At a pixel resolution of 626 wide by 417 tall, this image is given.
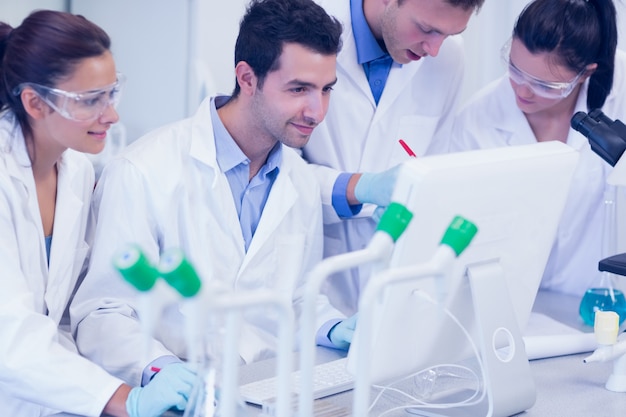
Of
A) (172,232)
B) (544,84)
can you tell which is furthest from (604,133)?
(172,232)

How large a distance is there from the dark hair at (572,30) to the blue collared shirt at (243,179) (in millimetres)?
725

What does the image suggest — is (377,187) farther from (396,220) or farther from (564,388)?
(396,220)

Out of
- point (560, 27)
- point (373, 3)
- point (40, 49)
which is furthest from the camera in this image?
point (373, 3)

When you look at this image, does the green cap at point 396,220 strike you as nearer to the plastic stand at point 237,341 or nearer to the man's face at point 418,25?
the plastic stand at point 237,341

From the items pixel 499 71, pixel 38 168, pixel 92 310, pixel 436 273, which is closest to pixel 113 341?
pixel 92 310

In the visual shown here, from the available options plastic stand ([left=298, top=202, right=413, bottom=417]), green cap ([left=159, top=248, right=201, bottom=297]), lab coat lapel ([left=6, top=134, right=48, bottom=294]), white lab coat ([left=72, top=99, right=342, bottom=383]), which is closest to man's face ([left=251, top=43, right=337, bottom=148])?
white lab coat ([left=72, top=99, right=342, bottom=383])

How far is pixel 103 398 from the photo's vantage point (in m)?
1.49

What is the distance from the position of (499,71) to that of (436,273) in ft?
10.3

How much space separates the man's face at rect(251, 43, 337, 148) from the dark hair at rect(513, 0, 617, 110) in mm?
533

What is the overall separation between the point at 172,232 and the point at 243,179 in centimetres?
23

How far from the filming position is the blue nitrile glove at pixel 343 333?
187 cm

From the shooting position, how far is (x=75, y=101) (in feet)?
5.58

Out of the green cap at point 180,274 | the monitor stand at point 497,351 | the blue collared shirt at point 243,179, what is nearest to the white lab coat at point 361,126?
the blue collared shirt at point 243,179

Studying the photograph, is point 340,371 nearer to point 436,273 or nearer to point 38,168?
point 436,273
